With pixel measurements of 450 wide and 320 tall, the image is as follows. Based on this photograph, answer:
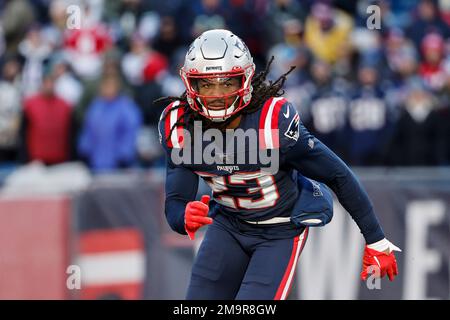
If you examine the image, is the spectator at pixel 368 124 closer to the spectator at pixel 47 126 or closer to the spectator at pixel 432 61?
the spectator at pixel 432 61

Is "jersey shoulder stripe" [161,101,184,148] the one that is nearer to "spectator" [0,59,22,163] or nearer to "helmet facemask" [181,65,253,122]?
"helmet facemask" [181,65,253,122]

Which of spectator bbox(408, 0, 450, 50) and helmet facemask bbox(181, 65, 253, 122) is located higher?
spectator bbox(408, 0, 450, 50)

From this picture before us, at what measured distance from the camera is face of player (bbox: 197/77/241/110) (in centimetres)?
514

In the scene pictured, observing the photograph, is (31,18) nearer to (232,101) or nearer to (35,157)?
(35,157)

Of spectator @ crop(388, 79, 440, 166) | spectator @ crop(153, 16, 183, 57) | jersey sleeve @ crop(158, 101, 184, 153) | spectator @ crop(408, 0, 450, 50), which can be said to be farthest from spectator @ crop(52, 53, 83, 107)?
jersey sleeve @ crop(158, 101, 184, 153)

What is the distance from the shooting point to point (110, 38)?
11016 millimetres

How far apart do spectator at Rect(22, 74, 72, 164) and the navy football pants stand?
4613mm

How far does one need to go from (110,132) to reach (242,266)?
4488 mm

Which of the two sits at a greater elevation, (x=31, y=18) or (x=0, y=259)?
(x=31, y=18)

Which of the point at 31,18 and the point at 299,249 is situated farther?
the point at 31,18

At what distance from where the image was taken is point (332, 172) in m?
5.25
